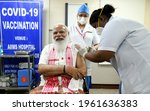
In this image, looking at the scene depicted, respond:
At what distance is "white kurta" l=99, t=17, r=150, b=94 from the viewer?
138cm

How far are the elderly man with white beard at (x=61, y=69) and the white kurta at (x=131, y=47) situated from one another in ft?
2.16

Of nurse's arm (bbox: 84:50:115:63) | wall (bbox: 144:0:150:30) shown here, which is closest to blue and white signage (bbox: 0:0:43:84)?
wall (bbox: 144:0:150:30)

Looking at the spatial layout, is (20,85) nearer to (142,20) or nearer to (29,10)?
(29,10)

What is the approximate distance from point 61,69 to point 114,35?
2.48 feet

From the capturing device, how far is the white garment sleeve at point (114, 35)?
1.38 meters

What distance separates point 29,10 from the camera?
165 inches

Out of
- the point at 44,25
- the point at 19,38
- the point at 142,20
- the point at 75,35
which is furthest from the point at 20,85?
the point at 142,20

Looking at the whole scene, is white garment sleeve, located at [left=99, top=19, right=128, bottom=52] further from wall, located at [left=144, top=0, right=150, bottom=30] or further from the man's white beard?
wall, located at [left=144, top=0, right=150, bottom=30]

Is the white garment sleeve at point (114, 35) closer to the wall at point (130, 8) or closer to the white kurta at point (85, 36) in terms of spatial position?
the white kurta at point (85, 36)

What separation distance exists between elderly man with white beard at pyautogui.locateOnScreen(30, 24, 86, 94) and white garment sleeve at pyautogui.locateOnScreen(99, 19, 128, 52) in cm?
68

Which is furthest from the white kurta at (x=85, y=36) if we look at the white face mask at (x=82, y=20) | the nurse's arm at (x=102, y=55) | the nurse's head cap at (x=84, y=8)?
the nurse's arm at (x=102, y=55)

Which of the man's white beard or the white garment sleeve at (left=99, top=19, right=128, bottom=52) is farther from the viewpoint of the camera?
the man's white beard

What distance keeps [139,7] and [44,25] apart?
1931 mm

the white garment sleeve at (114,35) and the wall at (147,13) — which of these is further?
the wall at (147,13)
